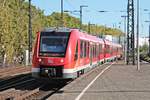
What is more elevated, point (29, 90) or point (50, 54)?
point (50, 54)

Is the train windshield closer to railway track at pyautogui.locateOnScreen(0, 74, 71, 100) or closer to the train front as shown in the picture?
the train front

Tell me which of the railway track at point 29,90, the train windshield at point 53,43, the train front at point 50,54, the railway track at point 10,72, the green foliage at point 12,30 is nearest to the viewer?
the railway track at point 29,90

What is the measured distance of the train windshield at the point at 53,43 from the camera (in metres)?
24.9

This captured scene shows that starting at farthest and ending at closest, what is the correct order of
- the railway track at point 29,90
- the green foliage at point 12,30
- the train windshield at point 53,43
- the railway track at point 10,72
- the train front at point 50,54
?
1. the green foliage at point 12,30
2. the railway track at point 10,72
3. the train windshield at point 53,43
4. the train front at point 50,54
5. the railway track at point 29,90

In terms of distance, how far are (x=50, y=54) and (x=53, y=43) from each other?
75 centimetres

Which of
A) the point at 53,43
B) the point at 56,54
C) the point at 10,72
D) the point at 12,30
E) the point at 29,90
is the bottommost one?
the point at 10,72

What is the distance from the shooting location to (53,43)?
25266 mm

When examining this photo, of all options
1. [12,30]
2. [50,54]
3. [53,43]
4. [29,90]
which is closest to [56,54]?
[50,54]

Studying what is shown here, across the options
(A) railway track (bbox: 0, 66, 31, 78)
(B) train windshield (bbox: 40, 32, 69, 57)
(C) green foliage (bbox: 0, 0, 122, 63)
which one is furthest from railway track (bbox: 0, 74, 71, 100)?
(C) green foliage (bbox: 0, 0, 122, 63)

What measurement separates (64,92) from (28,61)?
126 feet

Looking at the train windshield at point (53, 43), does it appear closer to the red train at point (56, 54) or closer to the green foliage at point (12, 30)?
the red train at point (56, 54)

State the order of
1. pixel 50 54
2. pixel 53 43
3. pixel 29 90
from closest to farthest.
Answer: pixel 29 90
pixel 50 54
pixel 53 43

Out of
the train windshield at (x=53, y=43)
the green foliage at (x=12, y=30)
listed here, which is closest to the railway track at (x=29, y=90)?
the train windshield at (x=53, y=43)

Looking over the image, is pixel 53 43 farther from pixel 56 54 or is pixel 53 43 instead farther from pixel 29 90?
pixel 29 90
